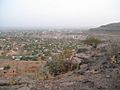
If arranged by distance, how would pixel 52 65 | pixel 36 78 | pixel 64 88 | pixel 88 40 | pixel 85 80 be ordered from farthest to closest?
1. pixel 88 40
2. pixel 52 65
3. pixel 36 78
4. pixel 85 80
5. pixel 64 88

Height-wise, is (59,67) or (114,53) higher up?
(114,53)

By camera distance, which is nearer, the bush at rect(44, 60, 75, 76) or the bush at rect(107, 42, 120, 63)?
the bush at rect(107, 42, 120, 63)

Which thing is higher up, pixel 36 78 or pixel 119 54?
pixel 119 54

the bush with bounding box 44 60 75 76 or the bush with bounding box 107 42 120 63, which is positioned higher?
the bush with bounding box 107 42 120 63

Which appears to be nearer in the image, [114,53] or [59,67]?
[114,53]

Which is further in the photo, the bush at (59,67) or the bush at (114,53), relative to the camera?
the bush at (59,67)

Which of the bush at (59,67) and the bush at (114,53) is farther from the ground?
the bush at (114,53)

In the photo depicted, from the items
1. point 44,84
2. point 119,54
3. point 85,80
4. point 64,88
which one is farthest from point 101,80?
point 119,54

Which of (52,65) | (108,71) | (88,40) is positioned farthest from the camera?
(88,40)

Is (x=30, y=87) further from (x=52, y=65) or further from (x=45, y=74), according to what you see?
(x=52, y=65)

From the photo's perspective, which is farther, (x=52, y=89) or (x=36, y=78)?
(x=36, y=78)

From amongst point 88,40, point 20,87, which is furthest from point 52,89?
point 88,40
